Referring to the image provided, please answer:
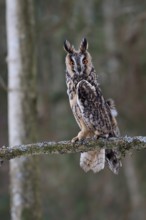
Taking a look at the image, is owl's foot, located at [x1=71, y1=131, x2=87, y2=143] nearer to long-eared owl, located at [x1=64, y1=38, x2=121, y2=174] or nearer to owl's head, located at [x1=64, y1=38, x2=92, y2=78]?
long-eared owl, located at [x1=64, y1=38, x2=121, y2=174]

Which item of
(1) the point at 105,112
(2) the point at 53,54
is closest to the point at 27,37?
(1) the point at 105,112

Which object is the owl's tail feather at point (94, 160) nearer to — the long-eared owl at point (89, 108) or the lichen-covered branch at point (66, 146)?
the long-eared owl at point (89, 108)

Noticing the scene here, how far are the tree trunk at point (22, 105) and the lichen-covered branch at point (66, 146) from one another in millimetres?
2059

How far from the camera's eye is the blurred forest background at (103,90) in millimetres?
10359

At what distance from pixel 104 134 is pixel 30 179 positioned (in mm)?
1735

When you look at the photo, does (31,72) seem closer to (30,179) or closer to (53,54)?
(30,179)

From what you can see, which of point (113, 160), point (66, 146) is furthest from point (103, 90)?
point (66, 146)

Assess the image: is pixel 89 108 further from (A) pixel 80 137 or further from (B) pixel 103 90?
(B) pixel 103 90

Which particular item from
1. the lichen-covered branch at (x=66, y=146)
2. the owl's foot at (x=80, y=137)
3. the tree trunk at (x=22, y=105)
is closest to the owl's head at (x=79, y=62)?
the owl's foot at (x=80, y=137)

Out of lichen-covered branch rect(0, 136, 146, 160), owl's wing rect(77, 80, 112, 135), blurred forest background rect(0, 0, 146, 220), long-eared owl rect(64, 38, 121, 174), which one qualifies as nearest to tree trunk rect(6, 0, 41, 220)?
long-eared owl rect(64, 38, 121, 174)

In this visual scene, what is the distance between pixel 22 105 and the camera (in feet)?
21.6

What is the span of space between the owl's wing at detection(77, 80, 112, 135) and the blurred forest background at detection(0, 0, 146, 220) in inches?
158

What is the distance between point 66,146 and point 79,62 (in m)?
0.98

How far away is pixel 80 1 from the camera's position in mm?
11555
